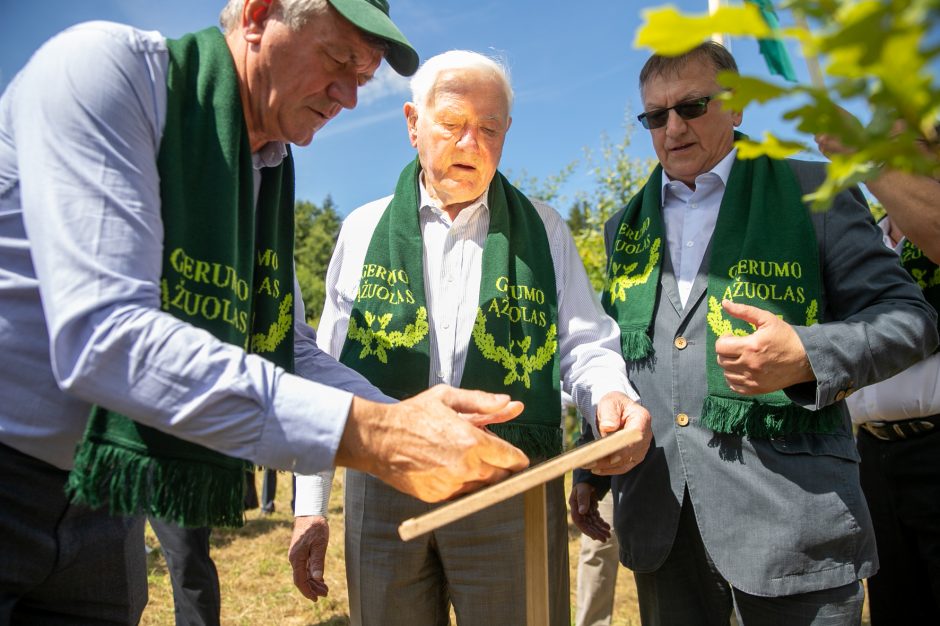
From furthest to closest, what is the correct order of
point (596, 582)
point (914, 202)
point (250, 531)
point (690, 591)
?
point (250, 531), point (596, 582), point (690, 591), point (914, 202)

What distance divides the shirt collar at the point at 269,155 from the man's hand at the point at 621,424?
1.19m

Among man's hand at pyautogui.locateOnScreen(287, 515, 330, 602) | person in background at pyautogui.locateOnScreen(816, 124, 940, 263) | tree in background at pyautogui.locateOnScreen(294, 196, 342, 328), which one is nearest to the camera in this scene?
person in background at pyautogui.locateOnScreen(816, 124, 940, 263)

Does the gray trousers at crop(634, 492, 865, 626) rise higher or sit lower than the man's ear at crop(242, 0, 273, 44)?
lower

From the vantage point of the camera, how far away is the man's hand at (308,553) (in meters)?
2.38

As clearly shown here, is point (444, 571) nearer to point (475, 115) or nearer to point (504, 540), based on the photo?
point (504, 540)

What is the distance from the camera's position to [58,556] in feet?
5.07

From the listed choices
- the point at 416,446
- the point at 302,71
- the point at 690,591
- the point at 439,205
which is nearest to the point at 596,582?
the point at 690,591

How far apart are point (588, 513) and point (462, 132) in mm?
1454

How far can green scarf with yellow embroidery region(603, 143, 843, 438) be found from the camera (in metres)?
2.21

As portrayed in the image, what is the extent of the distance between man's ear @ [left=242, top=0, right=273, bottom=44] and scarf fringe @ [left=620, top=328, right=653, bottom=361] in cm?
148

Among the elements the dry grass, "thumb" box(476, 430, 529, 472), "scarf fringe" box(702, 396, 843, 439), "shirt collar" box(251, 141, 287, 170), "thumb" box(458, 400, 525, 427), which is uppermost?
"shirt collar" box(251, 141, 287, 170)

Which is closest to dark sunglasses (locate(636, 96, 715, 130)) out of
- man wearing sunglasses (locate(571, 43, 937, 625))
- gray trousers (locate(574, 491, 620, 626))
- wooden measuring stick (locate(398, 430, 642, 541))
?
man wearing sunglasses (locate(571, 43, 937, 625))

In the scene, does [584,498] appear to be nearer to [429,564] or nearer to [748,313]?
[429,564]

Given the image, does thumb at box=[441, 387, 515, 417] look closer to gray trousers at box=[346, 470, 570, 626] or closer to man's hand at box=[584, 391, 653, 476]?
man's hand at box=[584, 391, 653, 476]
